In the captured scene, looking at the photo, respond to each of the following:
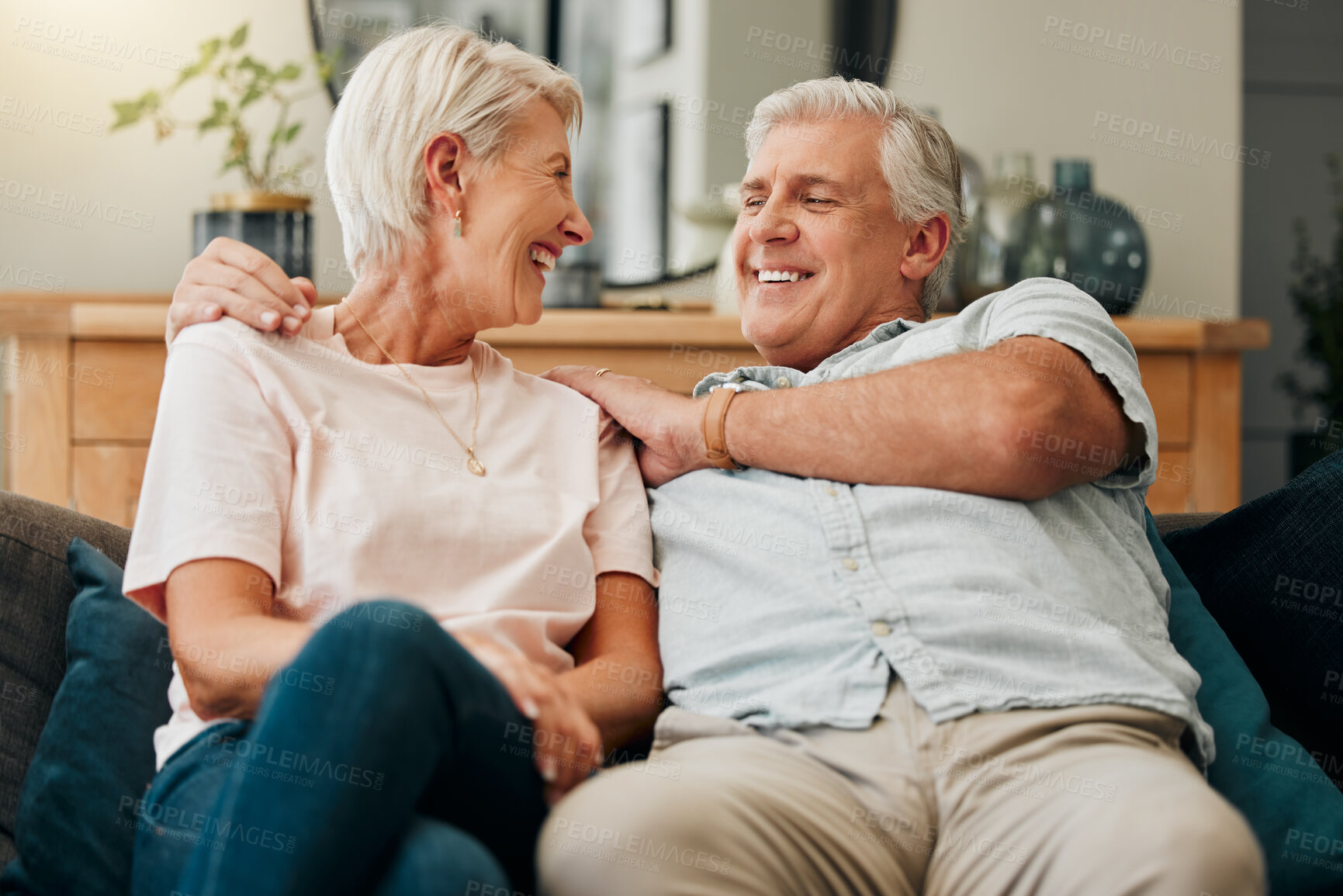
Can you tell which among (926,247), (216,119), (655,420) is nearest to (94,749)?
(655,420)

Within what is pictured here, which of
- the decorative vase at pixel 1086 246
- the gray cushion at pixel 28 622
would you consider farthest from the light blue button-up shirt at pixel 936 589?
the decorative vase at pixel 1086 246

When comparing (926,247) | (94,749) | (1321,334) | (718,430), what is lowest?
(94,749)

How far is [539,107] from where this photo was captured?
4.45ft

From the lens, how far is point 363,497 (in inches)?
45.4

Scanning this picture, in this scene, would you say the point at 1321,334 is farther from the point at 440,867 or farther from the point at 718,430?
the point at 440,867

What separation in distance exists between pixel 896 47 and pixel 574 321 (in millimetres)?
1289

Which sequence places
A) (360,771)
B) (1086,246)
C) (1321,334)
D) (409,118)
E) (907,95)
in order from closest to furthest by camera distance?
1. (360,771)
2. (409,118)
3. (1086,246)
4. (907,95)
5. (1321,334)

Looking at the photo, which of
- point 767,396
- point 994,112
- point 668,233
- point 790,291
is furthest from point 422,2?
point 767,396

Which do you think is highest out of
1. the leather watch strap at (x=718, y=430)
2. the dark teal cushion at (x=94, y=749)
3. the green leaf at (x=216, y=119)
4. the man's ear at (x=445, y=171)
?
the green leaf at (x=216, y=119)

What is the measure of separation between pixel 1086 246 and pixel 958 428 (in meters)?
1.72

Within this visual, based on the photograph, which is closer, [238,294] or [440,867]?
[440,867]

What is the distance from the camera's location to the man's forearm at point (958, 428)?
3.85 ft

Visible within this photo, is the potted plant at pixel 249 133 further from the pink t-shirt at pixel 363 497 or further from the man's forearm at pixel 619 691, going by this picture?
the man's forearm at pixel 619 691

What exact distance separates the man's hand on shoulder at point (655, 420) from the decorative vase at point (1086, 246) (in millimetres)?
1571
